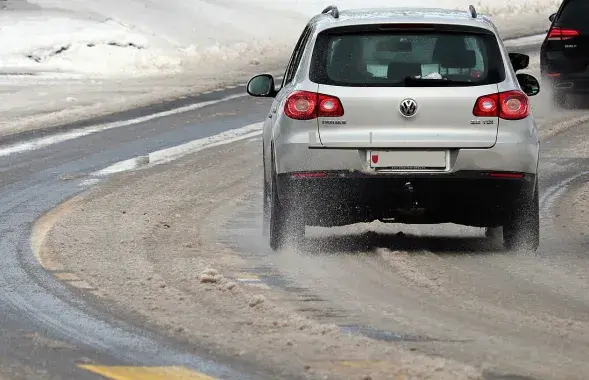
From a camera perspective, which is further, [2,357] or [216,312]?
[216,312]

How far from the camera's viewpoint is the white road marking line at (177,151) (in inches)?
637

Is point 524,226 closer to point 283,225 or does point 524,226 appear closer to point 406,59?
point 406,59

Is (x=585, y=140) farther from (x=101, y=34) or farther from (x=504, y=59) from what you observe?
(x=101, y=34)

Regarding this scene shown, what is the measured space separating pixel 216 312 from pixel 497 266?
94.0 inches

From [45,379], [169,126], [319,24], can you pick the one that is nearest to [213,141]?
[169,126]

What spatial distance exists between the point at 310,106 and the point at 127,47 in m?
21.7

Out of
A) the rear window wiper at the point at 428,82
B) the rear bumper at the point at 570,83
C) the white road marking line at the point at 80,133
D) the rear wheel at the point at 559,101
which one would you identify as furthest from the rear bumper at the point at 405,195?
the rear wheel at the point at 559,101

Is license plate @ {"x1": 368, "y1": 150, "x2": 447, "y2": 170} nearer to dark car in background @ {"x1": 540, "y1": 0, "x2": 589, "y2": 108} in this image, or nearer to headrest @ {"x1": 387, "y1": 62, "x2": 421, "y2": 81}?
headrest @ {"x1": 387, "y1": 62, "x2": 421, "y2": 81}

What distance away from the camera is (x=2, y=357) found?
7.24 meters

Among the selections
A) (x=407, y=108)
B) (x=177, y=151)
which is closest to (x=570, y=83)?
(x=177, y=151)

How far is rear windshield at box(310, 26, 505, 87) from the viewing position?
10367 mm

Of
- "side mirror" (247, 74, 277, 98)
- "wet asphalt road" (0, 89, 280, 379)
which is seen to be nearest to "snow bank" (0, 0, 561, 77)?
"wet asphalt road" (0, 89, 280, 379)

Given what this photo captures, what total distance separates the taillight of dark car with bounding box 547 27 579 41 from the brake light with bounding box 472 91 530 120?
38.6ft

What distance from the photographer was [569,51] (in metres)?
22.0
